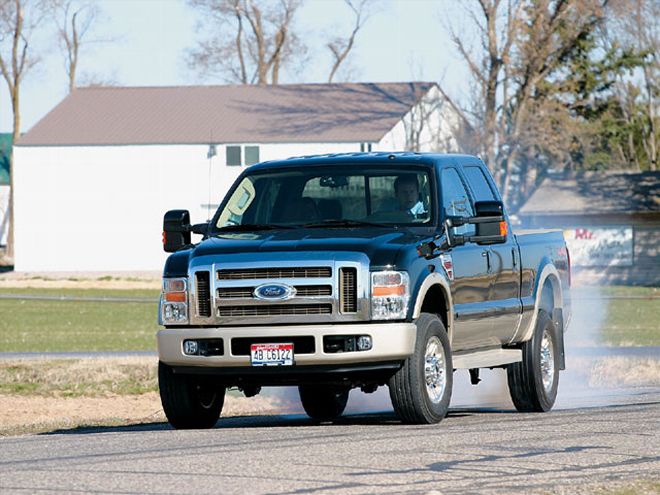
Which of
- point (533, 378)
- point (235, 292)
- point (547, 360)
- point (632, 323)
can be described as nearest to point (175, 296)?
point (235, 292)

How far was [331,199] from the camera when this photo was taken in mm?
13102

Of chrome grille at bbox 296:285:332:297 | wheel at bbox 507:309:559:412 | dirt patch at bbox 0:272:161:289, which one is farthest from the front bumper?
dirt patch at bbox 0:272:161:289

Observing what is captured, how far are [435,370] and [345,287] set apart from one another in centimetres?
113

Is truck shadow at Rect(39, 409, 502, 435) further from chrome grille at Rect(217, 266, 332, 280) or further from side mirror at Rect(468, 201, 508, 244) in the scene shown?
side mirror at Rect(468, 201, 508, 244)

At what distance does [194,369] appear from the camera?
12086 mm

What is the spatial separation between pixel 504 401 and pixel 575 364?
615 centimetres

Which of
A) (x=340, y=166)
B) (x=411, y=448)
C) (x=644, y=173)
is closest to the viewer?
(x=411, y=448)

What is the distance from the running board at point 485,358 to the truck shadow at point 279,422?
0.48m

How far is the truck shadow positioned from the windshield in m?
1.64

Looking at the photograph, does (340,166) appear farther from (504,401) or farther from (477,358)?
(504,401)

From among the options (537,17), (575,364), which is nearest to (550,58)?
(537,17)

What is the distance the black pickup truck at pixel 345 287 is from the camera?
38.6 ft

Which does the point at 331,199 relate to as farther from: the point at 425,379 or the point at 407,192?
the point at 425,379

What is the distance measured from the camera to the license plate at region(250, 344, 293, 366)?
1176 cm
